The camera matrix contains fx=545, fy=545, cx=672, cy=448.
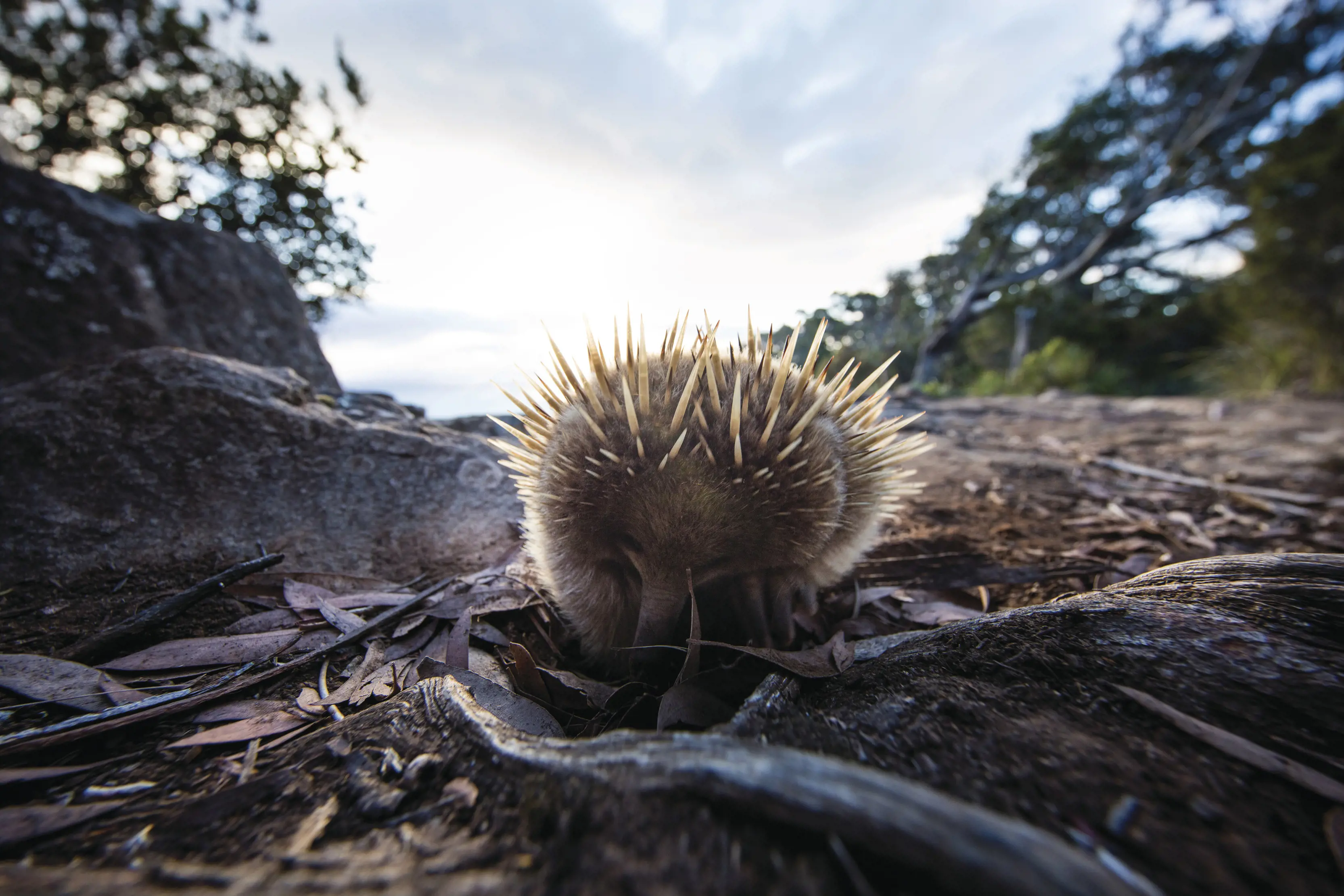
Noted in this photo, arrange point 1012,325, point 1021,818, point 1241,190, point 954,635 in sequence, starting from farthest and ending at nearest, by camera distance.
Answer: point 1012,325
point 1241,190
point 954,635
point 1021,818

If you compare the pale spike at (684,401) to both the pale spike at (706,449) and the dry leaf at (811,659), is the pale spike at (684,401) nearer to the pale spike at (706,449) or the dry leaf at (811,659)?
the pale spike at (706,449)

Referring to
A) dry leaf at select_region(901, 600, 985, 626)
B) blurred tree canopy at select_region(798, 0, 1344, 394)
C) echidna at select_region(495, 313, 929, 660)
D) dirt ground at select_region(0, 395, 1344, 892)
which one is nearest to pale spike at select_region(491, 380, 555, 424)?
echidna at select_region(495, 313, 929, 660)

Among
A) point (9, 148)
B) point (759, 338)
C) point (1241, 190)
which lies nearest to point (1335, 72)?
point (1241, 190)

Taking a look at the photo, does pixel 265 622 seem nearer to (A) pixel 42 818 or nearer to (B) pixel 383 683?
(B) pixel 383 683

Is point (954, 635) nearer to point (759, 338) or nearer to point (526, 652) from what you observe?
point (759, 338)

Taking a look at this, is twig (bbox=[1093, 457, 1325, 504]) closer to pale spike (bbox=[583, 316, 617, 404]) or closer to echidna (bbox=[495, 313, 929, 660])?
echidna (bbox=[495, 313, 929, 660])

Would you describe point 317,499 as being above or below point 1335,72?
below

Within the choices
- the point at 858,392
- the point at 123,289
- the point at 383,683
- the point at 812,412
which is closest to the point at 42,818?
the point at 383,683
